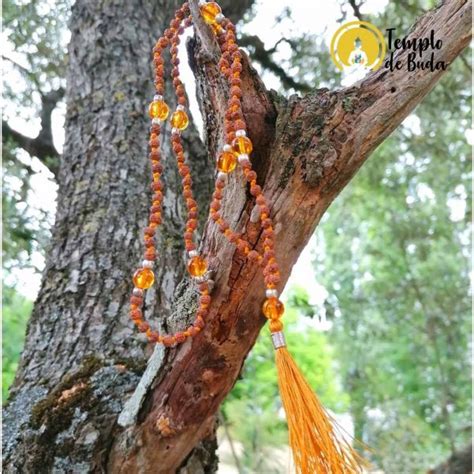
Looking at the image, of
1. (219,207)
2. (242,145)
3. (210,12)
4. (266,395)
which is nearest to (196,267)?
(219,207)

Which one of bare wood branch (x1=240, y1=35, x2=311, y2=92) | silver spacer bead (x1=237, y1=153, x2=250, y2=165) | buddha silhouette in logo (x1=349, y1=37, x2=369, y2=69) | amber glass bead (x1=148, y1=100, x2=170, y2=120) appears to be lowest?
silver spacer bead (x1=237, y1=153, x2=250, y2=165)

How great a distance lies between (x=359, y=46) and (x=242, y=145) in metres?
1.12

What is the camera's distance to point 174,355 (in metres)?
1.03

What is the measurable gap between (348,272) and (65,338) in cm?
624

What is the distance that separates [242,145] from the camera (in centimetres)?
95

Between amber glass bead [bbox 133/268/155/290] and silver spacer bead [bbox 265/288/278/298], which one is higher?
amber glass bead [bbox 133/268/155/290]

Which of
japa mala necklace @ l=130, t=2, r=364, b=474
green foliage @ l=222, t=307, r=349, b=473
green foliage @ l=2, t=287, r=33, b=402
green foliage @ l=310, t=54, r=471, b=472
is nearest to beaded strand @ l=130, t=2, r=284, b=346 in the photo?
japa mala necklace @ l=130, t=2, r=364, b=474

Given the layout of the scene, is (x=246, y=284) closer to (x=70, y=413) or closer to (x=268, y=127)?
(x=268, y=127)

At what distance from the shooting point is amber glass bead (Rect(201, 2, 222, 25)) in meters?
1.01

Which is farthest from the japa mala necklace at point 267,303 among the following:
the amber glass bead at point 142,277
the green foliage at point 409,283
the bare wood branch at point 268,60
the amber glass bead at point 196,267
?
the bare wood branch at point 268,60

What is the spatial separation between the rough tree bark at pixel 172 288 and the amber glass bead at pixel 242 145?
5cm

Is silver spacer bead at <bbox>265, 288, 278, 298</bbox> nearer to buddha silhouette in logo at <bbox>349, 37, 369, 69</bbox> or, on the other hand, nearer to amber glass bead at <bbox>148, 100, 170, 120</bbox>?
amber glass bead at <bbox>148, 100, 170, 120</bbox>

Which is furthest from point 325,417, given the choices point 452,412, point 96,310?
point 452,412

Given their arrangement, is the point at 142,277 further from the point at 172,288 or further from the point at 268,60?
the point at 268,60
